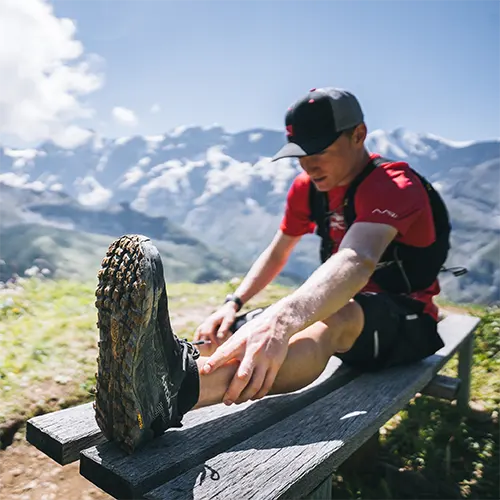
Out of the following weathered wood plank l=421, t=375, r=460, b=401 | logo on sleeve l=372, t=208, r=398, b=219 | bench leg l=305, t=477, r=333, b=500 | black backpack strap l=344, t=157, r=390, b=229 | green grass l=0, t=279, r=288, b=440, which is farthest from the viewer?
green grass l=0, t=279, r=288, b=440

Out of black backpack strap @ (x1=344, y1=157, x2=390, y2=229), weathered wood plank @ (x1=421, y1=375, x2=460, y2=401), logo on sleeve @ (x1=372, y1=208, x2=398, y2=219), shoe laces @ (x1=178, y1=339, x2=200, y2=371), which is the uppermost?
black backpack strap @ (x1=344, y1=157, x2=390, y2=229)

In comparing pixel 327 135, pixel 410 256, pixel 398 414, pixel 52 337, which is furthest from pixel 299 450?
pixel 52 337

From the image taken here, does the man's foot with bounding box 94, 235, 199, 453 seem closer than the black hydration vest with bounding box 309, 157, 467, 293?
Yes

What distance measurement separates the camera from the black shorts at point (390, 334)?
105 inches

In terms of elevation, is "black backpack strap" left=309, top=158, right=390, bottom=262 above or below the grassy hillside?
above

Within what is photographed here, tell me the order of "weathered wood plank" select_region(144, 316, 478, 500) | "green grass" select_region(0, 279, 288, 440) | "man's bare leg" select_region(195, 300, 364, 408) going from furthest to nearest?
"green grass" select_region(0, 279, 288, 440), "man's bare leg" select_region(195, 300, 364, 408), "weathered wood plank" select_region(144, 316, 478, 500)

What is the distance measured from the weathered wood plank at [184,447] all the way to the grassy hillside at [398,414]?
1235mm

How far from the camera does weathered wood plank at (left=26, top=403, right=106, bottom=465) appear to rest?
1.79 metres

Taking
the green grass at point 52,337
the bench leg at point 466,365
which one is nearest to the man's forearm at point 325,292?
the green grass at point 52,337

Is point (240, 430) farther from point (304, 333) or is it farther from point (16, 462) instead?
point (16, 462)

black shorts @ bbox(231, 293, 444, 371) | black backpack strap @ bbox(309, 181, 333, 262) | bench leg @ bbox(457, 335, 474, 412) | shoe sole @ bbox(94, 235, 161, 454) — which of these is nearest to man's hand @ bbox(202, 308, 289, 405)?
shoe sole @ bbox(94, 235, 161, 454)

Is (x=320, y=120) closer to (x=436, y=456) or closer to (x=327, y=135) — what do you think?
(x=327, y=135)

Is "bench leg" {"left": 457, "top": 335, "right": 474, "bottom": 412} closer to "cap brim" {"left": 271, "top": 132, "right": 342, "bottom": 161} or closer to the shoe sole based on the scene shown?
"cap brim" {"left": 271, "top": 132, "right": 342, "bottom": 161}

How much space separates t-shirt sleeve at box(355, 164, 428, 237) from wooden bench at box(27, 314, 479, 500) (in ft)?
2.73
